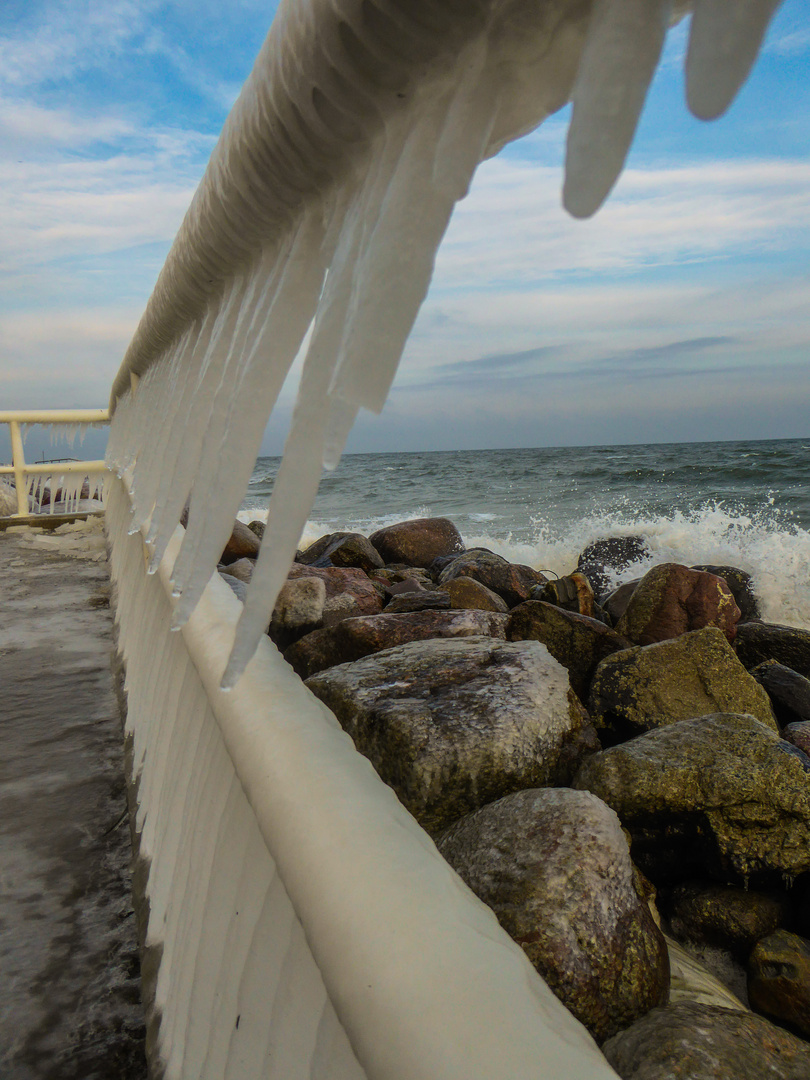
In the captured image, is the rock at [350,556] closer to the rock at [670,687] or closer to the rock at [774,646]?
the rock at [774,646]

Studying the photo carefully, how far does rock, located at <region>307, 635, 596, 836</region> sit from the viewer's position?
1.72 metres

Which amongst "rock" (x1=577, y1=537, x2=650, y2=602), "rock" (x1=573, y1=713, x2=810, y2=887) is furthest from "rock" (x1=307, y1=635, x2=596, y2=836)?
"rock" (x1=577, y1=537, x2=650, y2=602)

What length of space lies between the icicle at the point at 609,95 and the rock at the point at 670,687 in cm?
252

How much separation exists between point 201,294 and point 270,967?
2.82ft

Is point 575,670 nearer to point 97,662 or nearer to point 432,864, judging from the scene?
point 97,662

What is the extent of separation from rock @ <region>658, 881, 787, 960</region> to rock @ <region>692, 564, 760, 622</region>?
4.99 m

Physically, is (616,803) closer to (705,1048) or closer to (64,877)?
(705,1048)

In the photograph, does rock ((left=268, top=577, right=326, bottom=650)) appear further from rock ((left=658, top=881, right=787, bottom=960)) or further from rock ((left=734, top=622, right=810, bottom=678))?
rock ((left=734, top=622, right=810, bottom=678))

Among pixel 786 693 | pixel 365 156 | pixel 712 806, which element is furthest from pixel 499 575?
pixel 365 156

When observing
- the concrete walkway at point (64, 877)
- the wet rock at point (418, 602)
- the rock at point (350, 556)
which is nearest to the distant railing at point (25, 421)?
the rock at point (350, 556)

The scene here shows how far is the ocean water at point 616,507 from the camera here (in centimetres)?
790

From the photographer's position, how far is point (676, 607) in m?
4.28

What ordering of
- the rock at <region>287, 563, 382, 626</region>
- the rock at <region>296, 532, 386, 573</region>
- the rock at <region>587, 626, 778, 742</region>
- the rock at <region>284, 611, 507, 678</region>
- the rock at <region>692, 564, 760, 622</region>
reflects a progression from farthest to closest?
the rock at <region>296, 532, 386, 573</region> < the rock at <region>692, 564, 760, 622</region> < the rock at <region>287, 563, 382, 626</region> < the rock at <region>284, 611, 507, 678</region> < the rock at <region>587, 626, 778, 742</region>

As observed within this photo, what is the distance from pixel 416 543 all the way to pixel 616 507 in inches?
497
